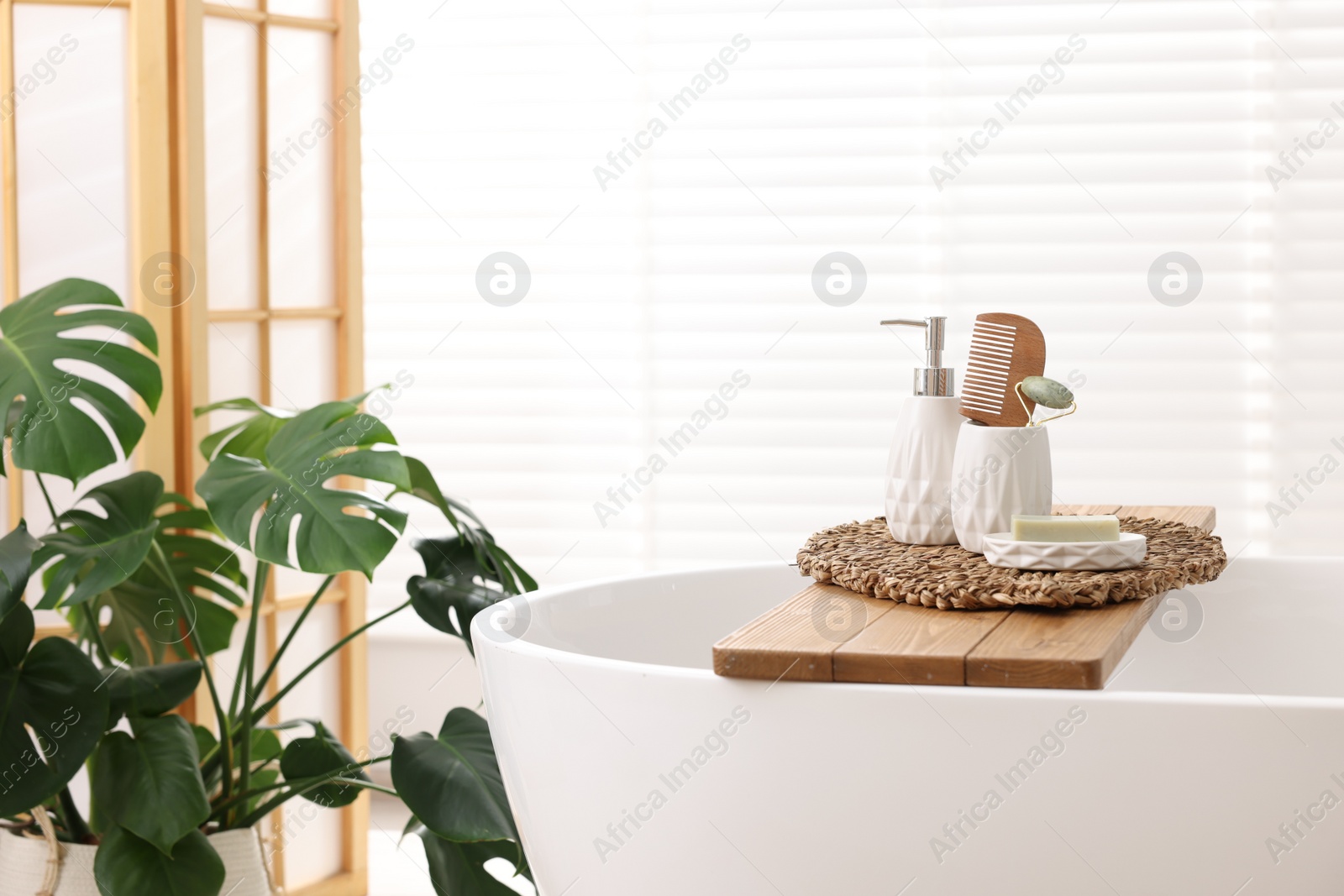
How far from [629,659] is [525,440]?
1.28 meters

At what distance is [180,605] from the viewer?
1.73 meters

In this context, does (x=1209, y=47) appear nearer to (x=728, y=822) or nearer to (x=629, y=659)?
(x=629, y=659)

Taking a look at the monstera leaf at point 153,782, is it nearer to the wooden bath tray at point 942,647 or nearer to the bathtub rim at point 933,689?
the bathtub rim at point 933,689

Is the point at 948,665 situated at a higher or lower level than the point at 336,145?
lower

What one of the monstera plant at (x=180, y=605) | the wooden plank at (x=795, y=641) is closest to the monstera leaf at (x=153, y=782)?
the monstera plant at (x=180, y=605)

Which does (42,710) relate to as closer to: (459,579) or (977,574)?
(459,579)

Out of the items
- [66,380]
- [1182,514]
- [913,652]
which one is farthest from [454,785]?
[1182,514]

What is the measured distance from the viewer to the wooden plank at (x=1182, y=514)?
58.1 inches

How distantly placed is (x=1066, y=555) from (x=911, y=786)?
0.84ft

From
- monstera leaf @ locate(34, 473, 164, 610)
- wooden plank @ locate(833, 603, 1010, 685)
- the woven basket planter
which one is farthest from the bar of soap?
the woven basket planter

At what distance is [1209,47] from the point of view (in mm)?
2373

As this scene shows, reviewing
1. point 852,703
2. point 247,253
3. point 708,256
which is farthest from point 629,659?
point 708,256

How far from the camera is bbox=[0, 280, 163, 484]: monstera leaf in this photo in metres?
1.41

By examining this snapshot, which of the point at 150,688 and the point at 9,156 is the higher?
the point at 9,156
